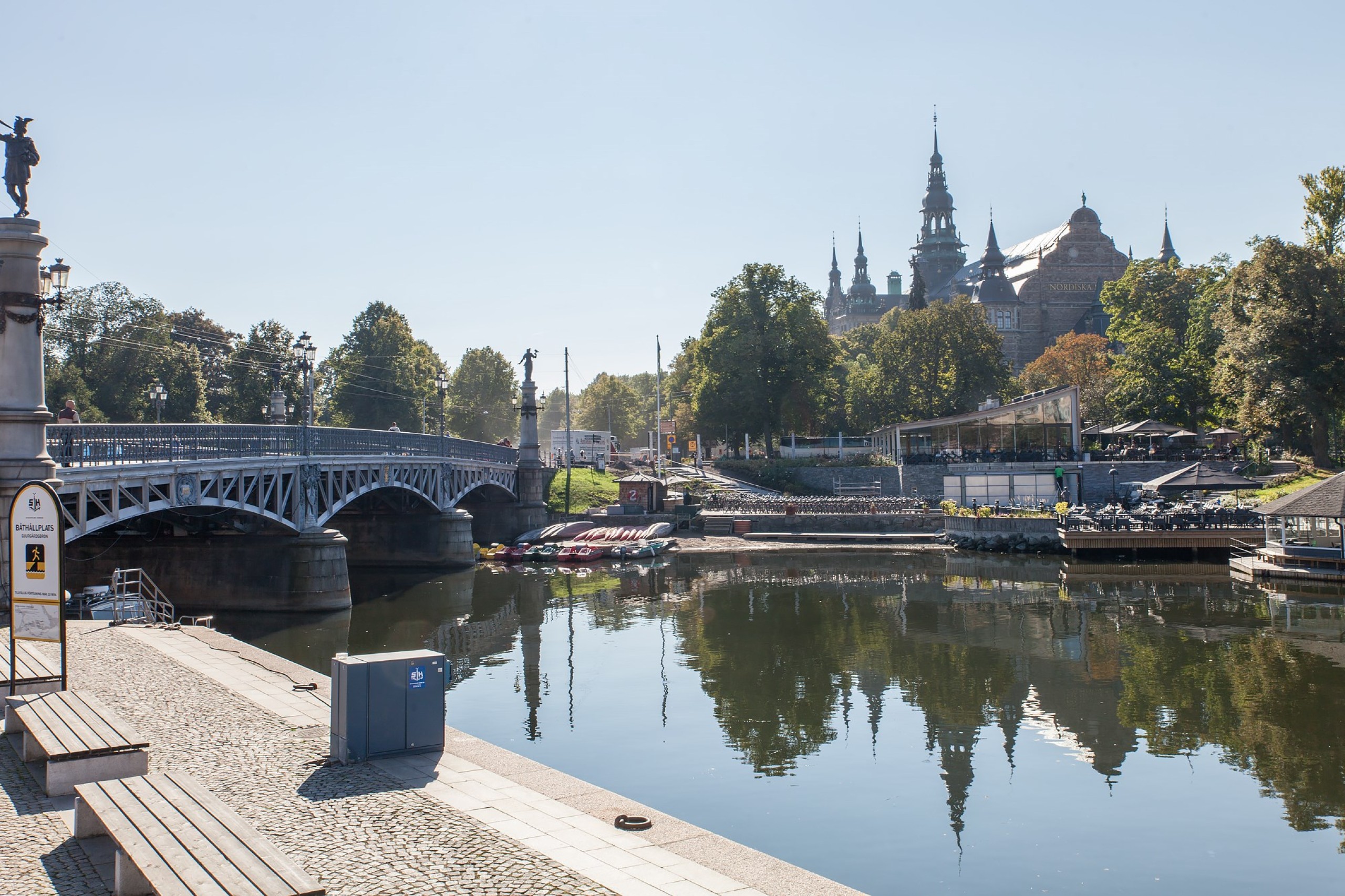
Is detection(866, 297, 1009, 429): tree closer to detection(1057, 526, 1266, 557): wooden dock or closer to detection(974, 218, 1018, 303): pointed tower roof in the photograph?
detection(1057, 526, 1266, 557): wooden dock

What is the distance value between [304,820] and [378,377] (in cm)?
8941

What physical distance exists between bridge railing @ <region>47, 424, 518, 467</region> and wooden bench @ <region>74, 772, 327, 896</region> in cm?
1732

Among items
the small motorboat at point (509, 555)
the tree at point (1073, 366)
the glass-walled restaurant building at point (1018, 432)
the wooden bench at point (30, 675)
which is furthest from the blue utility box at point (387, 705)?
the tree at point (1073, 366)

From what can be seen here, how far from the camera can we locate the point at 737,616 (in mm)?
35625

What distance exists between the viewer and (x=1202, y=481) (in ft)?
171

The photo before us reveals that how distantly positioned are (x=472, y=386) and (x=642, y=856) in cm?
12688

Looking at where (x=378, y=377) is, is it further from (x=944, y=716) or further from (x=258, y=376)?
(x=944, y=716)

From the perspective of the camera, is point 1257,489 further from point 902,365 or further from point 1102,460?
point 902,365

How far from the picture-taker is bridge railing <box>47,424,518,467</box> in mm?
24328

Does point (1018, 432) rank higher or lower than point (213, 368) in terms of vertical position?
lower

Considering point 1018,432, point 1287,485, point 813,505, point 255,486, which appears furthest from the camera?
point 1018,432

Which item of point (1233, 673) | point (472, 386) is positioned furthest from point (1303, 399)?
point (472, 386)

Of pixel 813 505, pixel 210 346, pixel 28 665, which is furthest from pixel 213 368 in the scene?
pixel 28 665

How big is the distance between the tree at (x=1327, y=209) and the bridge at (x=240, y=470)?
4743 centimetres
